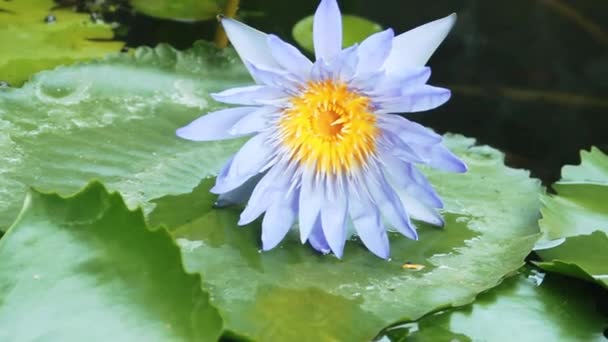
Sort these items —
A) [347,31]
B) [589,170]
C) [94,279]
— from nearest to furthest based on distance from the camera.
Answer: [94,279], [589,170], [347,31]

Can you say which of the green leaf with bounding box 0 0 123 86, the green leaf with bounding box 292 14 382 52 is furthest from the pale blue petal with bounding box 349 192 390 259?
the green leaf with bounding box 292 14 382 52

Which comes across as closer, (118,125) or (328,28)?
(328,28)

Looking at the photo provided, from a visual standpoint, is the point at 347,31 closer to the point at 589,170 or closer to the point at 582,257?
the point at 589,170

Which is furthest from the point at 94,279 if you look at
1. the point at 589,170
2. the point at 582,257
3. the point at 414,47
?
the point at 589,170

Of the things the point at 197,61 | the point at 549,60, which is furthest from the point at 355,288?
the point at 549,60

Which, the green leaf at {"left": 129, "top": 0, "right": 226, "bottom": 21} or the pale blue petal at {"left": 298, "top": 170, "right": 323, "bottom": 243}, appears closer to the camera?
the pale blue petal at {"left": 298, "top": 170, "right": 323, "bottom": 243}

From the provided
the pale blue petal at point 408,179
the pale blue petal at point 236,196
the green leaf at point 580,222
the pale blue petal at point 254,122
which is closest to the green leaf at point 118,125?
the pale blue petal at point 236,196

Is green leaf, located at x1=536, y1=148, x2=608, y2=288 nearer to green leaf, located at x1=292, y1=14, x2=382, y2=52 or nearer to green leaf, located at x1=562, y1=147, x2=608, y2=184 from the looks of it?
green leaf, located at x1=562, y1=147, x2=608, y2=184
